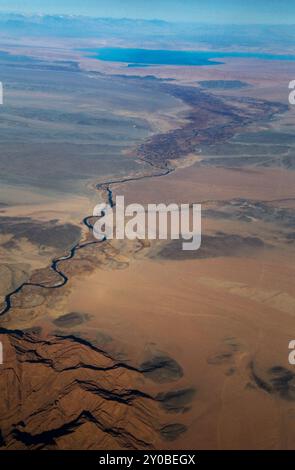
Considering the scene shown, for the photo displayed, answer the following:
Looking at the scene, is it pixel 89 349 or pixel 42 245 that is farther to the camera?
pixel 42 245

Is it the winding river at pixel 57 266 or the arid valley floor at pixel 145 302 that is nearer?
the arid valley floor at pixel 145 302

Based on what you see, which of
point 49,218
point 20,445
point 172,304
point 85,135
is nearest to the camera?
point 20,445

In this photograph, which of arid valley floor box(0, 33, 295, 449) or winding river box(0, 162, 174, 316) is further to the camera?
winding river box(0, 162, 174, 316)

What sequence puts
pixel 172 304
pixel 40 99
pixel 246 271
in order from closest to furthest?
pixel 172 304
pixel 246 271
pixel 40 99

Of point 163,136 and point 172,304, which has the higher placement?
point 163,136

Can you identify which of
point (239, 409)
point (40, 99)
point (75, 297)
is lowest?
point (239, 409)

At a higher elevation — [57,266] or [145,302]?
[57,266]

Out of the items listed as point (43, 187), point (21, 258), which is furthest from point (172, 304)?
point (43, 187)

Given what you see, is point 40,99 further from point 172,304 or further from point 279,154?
point 172,304

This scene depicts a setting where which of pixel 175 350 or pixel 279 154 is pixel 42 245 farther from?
pixel 279 154

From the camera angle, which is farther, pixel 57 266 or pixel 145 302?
pixel 57 266
